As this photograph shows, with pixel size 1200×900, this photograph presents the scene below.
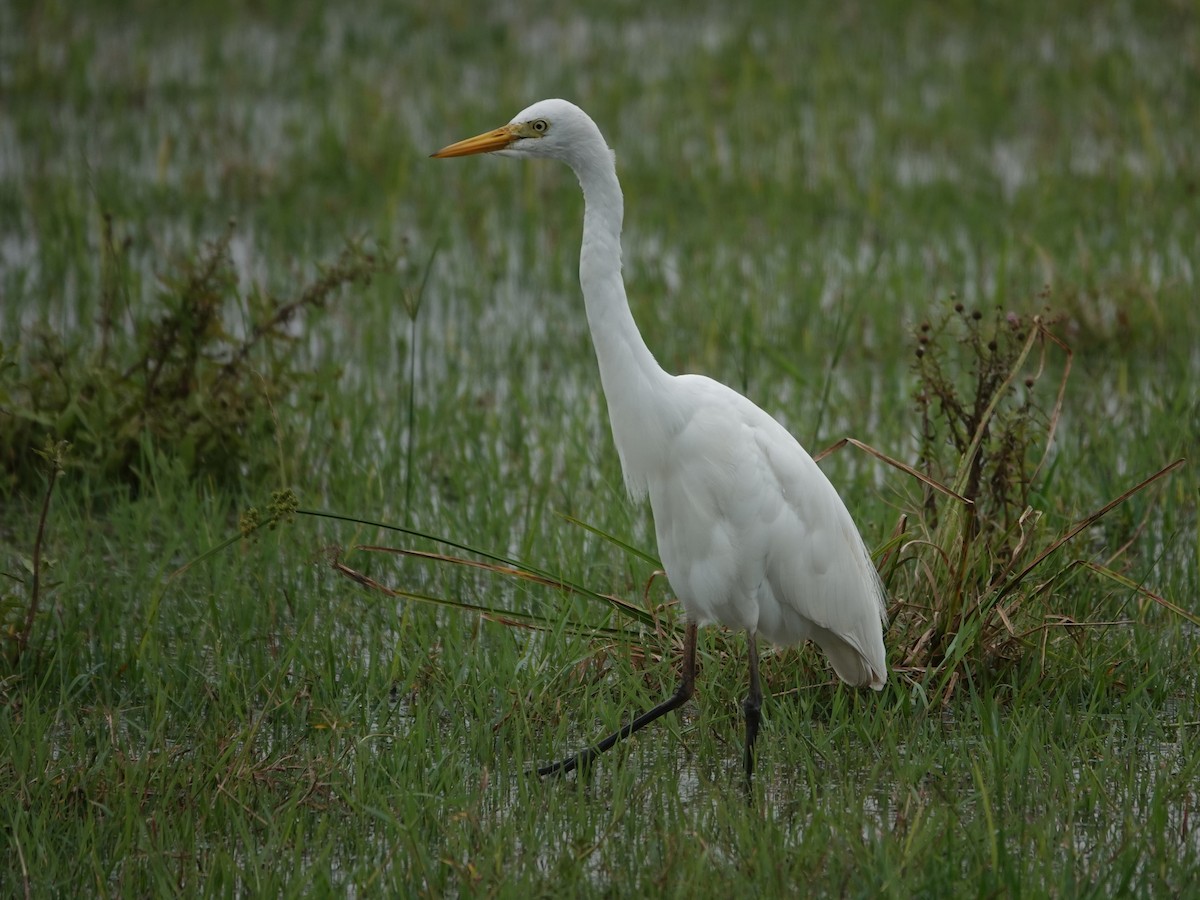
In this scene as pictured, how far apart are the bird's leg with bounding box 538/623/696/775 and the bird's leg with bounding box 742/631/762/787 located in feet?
0.48

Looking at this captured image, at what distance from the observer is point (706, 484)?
10.2 ft

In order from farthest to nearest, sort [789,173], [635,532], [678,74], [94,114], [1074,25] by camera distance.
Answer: [1074,25] < [678,74] < [94,114] < [789,173] < [635,532]

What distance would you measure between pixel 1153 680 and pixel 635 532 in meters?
1.56

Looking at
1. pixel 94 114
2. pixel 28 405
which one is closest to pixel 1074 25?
pixel 94 114

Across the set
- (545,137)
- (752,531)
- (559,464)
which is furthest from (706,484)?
(559,464)

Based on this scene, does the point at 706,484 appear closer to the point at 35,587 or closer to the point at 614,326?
the point at 614,326

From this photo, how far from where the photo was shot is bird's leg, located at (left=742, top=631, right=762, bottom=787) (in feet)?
10.1

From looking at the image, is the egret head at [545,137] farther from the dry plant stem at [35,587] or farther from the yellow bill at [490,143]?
the dry plant stem at [35,587]

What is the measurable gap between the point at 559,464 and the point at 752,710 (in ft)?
6.40

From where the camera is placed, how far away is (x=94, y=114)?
8.37 meters

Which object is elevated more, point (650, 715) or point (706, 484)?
point (706, 484)

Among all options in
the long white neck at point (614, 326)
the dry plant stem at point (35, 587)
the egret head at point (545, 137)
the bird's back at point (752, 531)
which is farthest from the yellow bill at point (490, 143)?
the dry plant stem at point (35, 587)

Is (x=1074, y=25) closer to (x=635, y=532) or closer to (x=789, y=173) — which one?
(x=789, y=173)

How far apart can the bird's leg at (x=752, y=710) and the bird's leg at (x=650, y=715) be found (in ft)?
0.48
